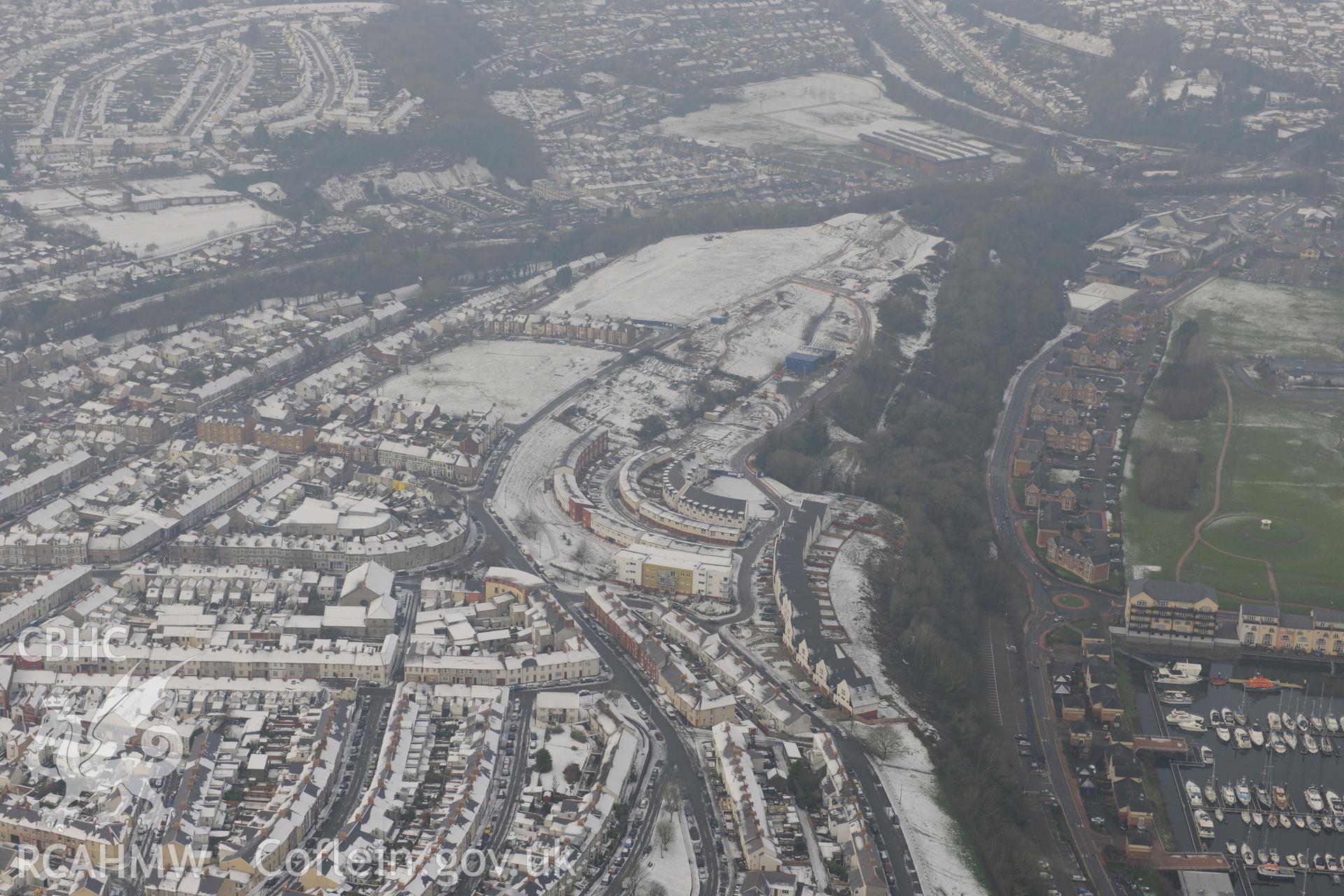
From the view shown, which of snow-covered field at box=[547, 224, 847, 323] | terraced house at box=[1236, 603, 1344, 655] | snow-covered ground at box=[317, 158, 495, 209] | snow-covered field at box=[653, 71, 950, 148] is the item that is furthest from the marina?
snow-covered field at box=[653, 71, 950, 148]

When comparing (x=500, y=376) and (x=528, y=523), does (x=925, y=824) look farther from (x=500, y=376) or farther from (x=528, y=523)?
(x=500, y=376)

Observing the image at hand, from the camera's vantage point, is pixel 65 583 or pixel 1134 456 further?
pixel 1134 456

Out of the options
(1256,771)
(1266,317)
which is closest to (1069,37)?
(1266,317)

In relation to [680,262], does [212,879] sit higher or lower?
higher

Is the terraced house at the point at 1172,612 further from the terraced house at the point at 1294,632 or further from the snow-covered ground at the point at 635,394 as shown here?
the snow-covered ground at the point at 635,394

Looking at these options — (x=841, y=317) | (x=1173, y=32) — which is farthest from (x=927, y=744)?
(x=1173, y=32)

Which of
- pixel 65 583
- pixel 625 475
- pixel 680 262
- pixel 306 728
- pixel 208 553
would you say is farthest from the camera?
pixel 680 262

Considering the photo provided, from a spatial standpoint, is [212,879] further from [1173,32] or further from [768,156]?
[1173,32]
